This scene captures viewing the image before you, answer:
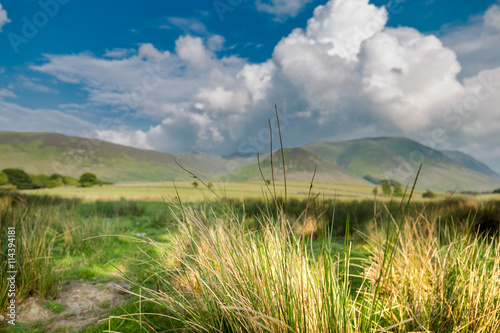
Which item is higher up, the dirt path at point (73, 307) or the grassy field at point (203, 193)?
the grassy field at point (203, 193)

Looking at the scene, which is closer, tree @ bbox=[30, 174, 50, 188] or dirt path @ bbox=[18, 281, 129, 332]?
dirt path @ bbox=[18, 281, 129, 332]

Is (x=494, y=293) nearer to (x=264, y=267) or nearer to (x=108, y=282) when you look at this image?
(x=264, y=267)

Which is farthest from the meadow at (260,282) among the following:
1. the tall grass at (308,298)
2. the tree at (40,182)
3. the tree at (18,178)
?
the tree at (18,178)

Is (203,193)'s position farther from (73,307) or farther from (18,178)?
(18,178)

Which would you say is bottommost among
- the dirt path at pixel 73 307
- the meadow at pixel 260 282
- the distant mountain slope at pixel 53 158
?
the dirt path at pixel 73 307

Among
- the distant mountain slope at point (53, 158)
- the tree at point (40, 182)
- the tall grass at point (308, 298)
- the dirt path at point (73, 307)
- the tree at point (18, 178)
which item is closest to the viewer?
the tall grass at point (308, 298)

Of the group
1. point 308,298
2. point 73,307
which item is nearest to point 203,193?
point 308,298

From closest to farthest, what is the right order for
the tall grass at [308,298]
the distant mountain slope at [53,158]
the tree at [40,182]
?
the tall grass at [308,298] → the tree at [40,182] → the distant mountain slope at [53,158]

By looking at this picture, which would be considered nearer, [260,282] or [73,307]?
[260,282]

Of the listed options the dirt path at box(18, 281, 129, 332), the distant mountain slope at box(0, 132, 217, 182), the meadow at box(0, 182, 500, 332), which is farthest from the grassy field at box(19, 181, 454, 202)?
the distant mountain slope at box(0, 132, 217, 182)

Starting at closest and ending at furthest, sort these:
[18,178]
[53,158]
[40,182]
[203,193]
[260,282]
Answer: [260,282], [203,193], [18,178], [40,182], [53,158]

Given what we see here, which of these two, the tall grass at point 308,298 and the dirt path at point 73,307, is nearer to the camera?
the tall grass at point 308,298

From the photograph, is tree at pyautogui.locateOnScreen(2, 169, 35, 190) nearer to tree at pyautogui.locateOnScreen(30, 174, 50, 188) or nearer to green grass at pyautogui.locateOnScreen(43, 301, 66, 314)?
tree at pyautogui.locateOnScreen(30, 174, 50, 188)

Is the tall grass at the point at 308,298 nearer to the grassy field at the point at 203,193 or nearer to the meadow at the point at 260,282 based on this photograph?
the meadow at the point at 260,282
